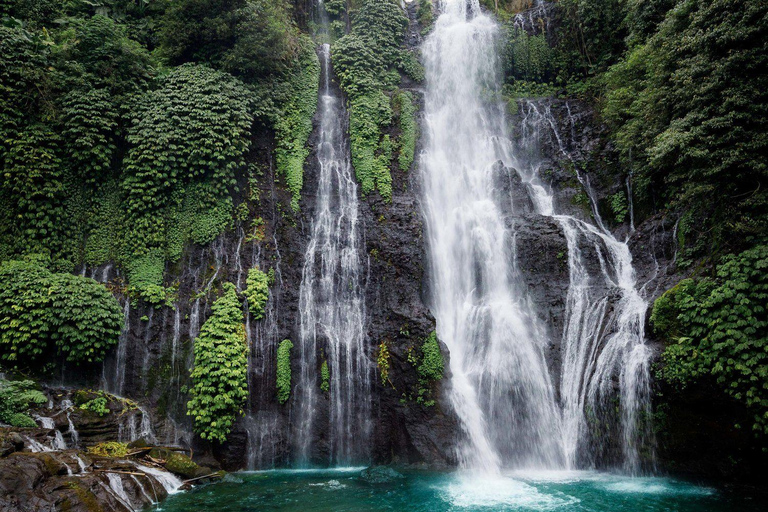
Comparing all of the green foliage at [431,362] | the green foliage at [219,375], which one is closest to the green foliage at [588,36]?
the green foliage at [431,362]

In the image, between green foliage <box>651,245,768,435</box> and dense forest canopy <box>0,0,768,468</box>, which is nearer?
green foliage <box>651,245,768,435</box>

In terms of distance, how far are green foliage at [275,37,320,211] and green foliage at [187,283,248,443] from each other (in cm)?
481

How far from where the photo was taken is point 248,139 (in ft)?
51.7

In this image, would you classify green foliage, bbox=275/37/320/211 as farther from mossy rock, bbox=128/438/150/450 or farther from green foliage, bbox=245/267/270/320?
mossy rock, bbox=128/438/150/450

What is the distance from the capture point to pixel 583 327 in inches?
480

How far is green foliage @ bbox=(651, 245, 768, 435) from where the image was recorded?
333 inches

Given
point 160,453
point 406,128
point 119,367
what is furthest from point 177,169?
point 406,128

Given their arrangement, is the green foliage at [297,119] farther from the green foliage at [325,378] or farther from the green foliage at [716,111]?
the green foliage at [716,111]

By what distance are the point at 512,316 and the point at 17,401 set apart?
12.4m

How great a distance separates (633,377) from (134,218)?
595 inches

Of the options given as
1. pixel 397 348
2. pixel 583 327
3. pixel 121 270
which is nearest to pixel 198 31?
pixel 121 270

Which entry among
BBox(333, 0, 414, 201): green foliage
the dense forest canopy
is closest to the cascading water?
the dense forest canopy

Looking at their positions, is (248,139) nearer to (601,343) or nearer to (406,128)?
(406,128)

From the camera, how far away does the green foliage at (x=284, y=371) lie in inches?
488
